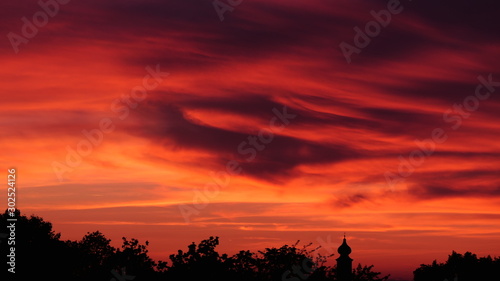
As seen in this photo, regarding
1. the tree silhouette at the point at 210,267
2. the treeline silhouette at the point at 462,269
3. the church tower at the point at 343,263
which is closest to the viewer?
the church tower at the point at 343,263

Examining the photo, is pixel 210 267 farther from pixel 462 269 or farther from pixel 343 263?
pixel 462 269

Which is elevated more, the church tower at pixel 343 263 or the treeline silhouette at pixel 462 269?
the treeline silhouette at pixel 462 269

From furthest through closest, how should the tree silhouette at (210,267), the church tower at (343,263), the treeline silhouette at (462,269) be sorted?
the treeline silhouette at (462,269)
the tree silhouette at (210,267)
the church tower at (343,263)

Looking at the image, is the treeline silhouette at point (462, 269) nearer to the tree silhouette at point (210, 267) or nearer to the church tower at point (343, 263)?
the tree silhouette at point (210, 267)

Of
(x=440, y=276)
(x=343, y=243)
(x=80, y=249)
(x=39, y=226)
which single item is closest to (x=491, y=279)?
(x=440, y=276)

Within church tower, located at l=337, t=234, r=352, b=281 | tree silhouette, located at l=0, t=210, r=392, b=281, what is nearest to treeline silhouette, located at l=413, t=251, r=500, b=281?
tree silhouette, located at l=0, t=210, r=392, b=281

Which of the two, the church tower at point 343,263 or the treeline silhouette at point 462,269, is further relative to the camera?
the treeline silhouette at point 462,269

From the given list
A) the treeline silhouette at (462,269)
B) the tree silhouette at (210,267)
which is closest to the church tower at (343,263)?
the tree silhouette at (210,267)

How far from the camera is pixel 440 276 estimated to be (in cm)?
11350

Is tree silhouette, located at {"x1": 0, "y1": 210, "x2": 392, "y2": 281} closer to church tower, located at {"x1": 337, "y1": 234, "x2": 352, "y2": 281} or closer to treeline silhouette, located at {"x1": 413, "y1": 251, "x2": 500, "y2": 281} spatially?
church tower, located at {"x1": 337, "y1": 234, "x2": 352, "y2": 281}

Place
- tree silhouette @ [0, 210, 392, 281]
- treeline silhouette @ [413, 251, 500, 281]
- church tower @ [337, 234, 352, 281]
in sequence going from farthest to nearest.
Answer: treeline silhouette @ [413, 251, 500, 281] → tree silhouette @ [0, 210, 392, 281] → church tower @ [337, 234, 352, 281]

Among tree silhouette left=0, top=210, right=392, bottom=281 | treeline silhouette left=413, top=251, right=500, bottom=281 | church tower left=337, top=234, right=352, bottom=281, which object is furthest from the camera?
treeline silhouette left=413, top=251, right=500, bottom=281

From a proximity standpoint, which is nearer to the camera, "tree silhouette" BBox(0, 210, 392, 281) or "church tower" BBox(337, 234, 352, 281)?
"church tower" BBox(337, 234, 352, 281)

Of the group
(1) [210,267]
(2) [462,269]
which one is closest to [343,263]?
(1) [210,267]
